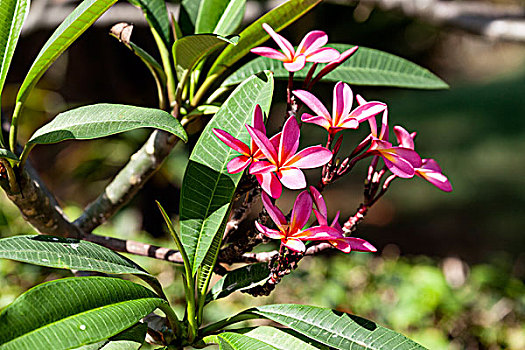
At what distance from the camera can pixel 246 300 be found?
5.59 ft

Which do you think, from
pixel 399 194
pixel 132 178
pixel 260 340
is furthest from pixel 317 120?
pixel 399 194

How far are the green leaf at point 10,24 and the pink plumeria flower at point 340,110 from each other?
34cm

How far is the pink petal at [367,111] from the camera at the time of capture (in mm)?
545

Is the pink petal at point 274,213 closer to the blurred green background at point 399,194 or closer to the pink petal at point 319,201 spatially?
the pink petal at point 319,201

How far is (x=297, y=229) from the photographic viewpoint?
21.1 inches

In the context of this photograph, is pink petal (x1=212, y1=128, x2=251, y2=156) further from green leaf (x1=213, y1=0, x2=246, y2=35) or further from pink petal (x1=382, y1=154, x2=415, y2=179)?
green leaf (x1=213, y1=0, x2=246, y2=35)

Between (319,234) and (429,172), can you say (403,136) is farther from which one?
(319,234)

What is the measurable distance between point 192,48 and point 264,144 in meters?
0.20

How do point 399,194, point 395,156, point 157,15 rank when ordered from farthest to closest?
point 399,194 → point 157,15 → point 395,156

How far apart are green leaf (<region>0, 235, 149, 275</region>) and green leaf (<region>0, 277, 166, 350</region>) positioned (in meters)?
0.01

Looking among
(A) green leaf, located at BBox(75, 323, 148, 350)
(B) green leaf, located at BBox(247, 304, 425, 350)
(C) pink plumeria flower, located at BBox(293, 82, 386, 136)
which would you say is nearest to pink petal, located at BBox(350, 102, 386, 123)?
(C) pink plumeria flower, located at BBox(293, 82, 386, 136)

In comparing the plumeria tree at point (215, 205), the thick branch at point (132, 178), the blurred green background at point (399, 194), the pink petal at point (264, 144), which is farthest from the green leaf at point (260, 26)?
the blurred green background at point (399, 194)

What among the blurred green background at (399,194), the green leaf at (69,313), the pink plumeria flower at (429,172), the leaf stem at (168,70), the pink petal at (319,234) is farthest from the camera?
the blurred green background at (399,194)

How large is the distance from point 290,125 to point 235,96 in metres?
0.11
